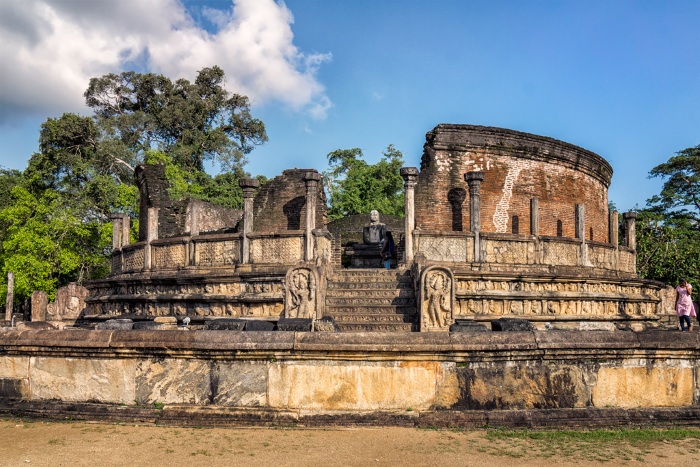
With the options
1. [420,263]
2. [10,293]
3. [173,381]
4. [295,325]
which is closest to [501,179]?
[420,263]

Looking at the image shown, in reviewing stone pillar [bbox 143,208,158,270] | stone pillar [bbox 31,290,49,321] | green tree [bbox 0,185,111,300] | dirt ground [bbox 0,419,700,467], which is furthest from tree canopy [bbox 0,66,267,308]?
dirt ground [bbox 0,419,700,467]

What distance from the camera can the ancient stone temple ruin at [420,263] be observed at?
12203 millimetres

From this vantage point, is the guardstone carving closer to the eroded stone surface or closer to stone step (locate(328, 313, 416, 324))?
stone step (locate(328, 313, 416, 324))

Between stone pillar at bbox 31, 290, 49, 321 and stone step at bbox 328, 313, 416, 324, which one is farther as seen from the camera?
stone pillar at bbox 31, 290, 49, 321

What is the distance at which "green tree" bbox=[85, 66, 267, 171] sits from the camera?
37.4 meters

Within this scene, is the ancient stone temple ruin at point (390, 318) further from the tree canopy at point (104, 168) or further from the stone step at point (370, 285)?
the tree canopy at point (104, 168)

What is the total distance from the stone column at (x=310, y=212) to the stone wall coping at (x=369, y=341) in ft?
26.1

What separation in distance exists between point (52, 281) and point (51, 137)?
10.4 metres

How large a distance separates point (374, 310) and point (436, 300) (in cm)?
143

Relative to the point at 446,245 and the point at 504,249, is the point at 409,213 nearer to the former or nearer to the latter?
the point at 446,245

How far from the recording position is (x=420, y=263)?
12.7m

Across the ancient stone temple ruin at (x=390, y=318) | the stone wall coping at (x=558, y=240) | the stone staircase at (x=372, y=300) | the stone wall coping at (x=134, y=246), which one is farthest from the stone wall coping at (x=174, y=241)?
the stone wall coping at (x=558, y=240)

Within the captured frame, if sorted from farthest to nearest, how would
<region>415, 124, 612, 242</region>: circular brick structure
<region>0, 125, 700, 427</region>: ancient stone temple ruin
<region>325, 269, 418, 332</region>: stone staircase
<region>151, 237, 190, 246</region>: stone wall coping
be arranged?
<region>415, 124, 612, 242</region>: circular brick structure → <region>151, 237, 190, 246</region>: stone wall coping → <region>325, 269, 418, 332</region>: stone staircase → <region>0, 125, 700, 427</region>: ancient stone temple ruin

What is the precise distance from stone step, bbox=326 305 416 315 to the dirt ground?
22.0 feet
